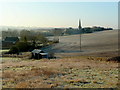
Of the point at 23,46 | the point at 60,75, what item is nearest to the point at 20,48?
the point at 23,46

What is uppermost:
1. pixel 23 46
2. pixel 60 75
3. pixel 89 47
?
pixel 60 75

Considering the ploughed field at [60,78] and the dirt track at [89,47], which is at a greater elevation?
the ploughed field at [60,78]

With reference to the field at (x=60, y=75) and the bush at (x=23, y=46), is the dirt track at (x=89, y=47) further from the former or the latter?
the field at (x=60, y=75)

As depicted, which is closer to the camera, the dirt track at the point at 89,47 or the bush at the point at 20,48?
the dirt track at the point at 89,47

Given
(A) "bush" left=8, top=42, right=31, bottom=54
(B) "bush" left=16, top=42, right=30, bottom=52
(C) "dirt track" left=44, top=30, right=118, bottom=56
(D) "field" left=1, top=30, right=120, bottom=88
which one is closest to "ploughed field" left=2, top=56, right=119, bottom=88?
(D) "field" left=1, top=30, right=120, bottom=88

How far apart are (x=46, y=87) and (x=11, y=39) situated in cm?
7262

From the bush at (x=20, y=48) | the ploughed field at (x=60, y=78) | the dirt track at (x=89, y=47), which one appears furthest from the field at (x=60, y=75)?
the bush at (x=20, y=48)

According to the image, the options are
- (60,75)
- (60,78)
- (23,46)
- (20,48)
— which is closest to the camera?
(60,78)

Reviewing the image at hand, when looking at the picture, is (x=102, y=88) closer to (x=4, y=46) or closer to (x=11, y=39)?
(x=4, y=46)

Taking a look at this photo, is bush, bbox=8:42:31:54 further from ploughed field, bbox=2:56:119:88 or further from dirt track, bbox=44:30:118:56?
ploughed field, bbox=2:56:119:88

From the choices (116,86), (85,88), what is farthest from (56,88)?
(116,86)

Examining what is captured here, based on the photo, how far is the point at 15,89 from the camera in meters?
7.96

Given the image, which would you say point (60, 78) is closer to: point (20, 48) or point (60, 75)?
point (60, 75)

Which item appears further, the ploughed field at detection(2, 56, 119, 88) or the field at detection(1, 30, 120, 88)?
the field at detection(1, 30, 120, 88)
